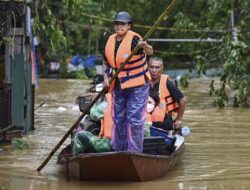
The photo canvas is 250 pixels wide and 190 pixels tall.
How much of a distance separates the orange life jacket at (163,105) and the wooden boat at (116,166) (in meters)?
1.12

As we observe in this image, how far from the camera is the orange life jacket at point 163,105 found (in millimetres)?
9594

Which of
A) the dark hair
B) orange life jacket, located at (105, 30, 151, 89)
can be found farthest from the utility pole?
orange life jacket, located at (105, 30, 151, 89)

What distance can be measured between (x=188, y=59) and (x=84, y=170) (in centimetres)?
2578

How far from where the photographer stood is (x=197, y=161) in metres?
9.80

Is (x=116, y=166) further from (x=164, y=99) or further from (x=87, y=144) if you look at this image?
(x=164, y=99)

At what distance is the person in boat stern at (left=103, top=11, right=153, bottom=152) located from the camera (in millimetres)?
8258

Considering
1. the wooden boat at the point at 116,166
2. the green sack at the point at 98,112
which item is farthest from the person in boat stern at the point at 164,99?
the wooden boat at the point at 116,166

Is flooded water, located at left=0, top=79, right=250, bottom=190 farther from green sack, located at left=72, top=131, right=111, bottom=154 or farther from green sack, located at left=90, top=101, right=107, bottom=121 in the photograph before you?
green sack, located at left=90, top=101, right=107, bottom=121

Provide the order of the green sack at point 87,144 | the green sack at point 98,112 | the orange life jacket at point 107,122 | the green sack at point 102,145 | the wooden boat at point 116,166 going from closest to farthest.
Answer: the wooden boat at point 116,166 < the green sack at point 87,144 < the green sack at point 102,145 < the orange life jacket at point 107,122 < the green sack at point 98,112

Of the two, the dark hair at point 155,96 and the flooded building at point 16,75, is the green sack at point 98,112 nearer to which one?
the dark hair at point 155,96

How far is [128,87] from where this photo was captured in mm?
8289

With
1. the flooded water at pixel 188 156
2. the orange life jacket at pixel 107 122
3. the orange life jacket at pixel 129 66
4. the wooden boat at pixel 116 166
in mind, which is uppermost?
the orange life jacket at pixel 129 66

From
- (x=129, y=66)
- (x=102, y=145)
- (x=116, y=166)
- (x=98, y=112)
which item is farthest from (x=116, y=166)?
(x=98, y=112)

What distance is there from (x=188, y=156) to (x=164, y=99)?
114cm
